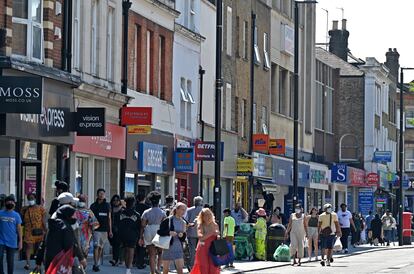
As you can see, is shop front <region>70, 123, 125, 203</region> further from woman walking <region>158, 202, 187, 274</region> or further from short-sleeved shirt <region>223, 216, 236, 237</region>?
woman walking <region>158, 202, 187, 274</region>

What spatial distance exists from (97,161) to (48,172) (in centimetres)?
458

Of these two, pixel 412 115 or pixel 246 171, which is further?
pixel 412 115

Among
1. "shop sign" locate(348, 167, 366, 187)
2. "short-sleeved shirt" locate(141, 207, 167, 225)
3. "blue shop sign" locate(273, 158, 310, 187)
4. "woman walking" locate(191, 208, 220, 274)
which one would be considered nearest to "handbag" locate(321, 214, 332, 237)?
"short-sleeved shirt" locate(141, 207, 167, 225)

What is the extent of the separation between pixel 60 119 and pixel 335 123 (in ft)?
161

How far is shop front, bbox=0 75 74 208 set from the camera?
101 ft

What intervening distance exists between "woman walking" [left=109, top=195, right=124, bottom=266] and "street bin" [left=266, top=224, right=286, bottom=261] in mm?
9436

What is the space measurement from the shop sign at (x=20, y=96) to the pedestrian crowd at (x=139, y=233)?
6.65ft

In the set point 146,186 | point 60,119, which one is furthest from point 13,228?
point 146,186

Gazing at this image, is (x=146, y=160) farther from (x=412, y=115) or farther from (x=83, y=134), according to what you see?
(x=412, y=115)

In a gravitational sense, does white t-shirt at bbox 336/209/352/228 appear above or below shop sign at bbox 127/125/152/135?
below

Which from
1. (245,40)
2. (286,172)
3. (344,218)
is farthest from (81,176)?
(286,172)

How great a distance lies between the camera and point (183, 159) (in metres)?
44.8

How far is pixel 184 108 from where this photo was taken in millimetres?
47031

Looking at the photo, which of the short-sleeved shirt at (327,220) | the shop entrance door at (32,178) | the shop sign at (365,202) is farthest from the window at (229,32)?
the shop sign at (365,202)
